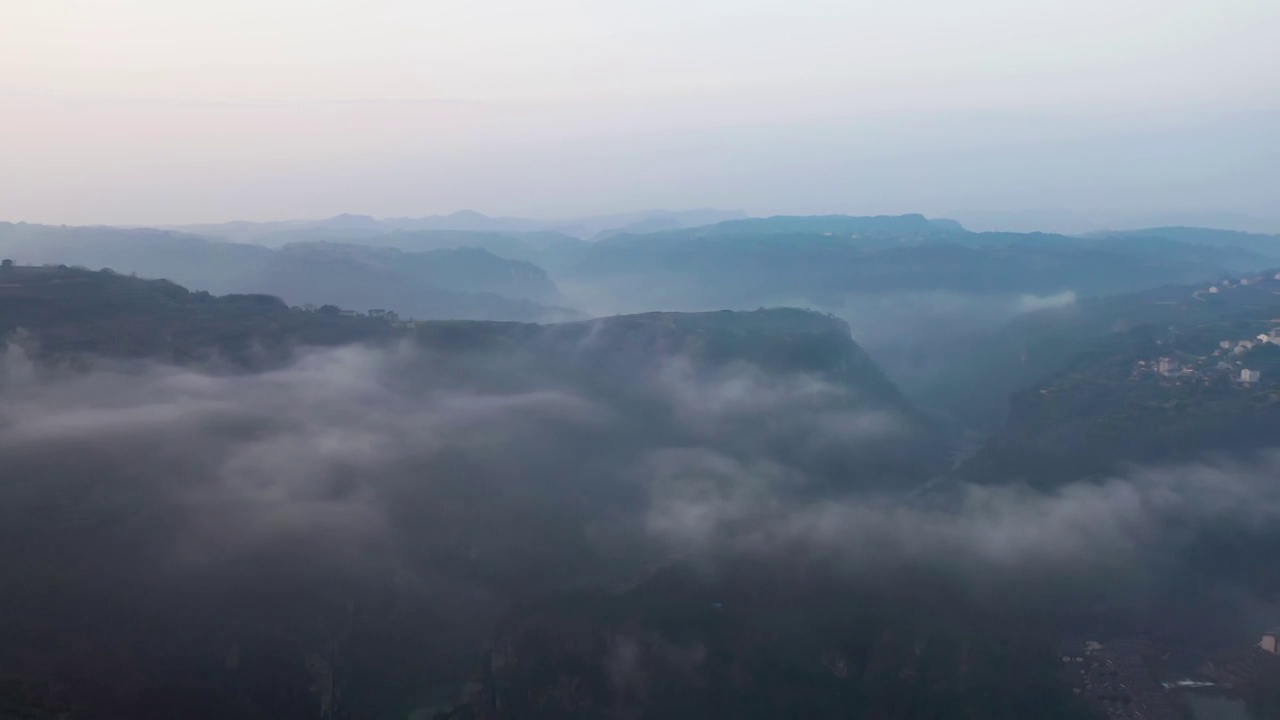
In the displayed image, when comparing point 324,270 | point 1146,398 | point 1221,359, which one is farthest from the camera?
point 324,270

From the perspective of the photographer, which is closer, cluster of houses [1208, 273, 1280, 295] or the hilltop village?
the hilltop village

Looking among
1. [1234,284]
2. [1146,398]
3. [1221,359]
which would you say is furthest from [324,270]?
[1234,284]

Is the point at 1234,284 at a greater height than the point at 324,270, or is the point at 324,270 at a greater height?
the point at 324,270

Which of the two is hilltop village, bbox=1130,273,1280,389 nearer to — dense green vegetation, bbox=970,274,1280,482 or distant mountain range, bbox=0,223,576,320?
dense green vegetation, bbox=970,274,1280,482

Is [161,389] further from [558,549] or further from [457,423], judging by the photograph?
[558,549]

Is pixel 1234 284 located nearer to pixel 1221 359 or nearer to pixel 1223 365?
pixel 1221 359

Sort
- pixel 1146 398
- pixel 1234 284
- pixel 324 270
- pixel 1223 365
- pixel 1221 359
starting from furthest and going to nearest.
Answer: pixel 324 270 → pixel 1234 284 → pixel 1221 359 → pixel 1223 365 → pixel 1146 398

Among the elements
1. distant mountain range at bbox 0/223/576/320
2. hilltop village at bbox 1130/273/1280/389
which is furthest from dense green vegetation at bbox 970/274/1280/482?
distant mountain range at bbox 0/223/576/320

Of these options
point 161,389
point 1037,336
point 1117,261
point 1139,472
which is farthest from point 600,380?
point 1117,261

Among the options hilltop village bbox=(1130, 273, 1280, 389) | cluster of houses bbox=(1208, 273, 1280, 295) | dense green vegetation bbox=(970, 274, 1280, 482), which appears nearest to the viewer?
dense green vegetation bbox=(970, 274, 1280, 482)

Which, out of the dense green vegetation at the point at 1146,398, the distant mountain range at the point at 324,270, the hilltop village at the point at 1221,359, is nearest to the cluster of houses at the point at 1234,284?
the dense green vegetation at the point at 1146,398

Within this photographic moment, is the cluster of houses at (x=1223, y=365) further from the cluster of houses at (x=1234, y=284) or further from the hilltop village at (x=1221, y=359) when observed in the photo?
the cluster of houses at (x=1234, y=284)
